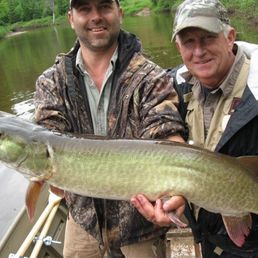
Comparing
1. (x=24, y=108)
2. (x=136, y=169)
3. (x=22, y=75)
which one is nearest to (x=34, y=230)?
(x=136, y=169)

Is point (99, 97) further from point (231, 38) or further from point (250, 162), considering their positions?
point (250, 162)

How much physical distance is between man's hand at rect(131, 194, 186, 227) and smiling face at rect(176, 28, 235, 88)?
2.81 feet

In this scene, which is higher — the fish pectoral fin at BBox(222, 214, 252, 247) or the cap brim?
the cap brim

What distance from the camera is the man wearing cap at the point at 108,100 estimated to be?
9.97 feet

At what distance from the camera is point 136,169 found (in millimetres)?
2615

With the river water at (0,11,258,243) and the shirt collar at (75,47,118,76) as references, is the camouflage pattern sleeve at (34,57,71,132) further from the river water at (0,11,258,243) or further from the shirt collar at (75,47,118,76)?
the river water at (0,11,258,243)

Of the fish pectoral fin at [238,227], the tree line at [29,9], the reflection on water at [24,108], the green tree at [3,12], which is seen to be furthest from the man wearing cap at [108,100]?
the tree line at [29,9]

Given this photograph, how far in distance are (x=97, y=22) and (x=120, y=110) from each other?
625 millimetres

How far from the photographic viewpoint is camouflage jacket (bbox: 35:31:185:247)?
9.93ft

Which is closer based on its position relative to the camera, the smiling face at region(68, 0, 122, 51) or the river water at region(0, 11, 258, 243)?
the smiling face at region(68, 0, 122, 51)

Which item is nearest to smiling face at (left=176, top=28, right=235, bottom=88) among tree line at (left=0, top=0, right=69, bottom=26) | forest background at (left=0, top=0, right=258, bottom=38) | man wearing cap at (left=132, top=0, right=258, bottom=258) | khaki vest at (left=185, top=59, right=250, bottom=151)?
man wearing cap at (left=132, top=0, right=258, bottom=258)

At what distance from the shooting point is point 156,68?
3098 mm

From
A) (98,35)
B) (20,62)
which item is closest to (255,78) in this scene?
(98,35)

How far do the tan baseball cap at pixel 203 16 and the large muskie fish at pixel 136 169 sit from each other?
2.69 feet
